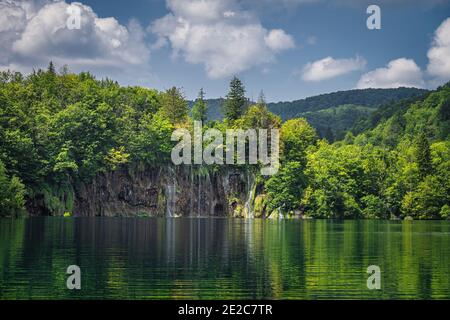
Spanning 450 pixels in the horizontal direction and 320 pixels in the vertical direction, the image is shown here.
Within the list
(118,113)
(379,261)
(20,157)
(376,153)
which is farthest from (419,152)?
(379,261)

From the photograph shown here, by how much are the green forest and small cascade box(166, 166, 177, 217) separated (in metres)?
2.99

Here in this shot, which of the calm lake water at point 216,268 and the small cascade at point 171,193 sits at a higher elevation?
the small cascade at point 171,193

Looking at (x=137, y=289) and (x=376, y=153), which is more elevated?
(x=376, y=153)

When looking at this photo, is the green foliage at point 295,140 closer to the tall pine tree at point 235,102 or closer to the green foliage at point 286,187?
the green foliage at point 286,187

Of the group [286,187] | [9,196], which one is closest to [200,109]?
[286,187]

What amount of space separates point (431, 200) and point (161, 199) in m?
46.0

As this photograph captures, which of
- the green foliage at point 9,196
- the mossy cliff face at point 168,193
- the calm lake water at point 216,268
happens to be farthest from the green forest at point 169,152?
the calm lake water at point 216,268

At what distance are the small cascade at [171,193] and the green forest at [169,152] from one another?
118 inches

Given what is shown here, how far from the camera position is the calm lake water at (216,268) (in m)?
24.8

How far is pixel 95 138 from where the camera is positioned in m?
107

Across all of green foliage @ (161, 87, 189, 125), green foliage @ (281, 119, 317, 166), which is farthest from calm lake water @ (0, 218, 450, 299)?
green foliage @ (161, 87, 189, 125)

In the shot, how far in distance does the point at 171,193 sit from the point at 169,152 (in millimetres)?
7390
